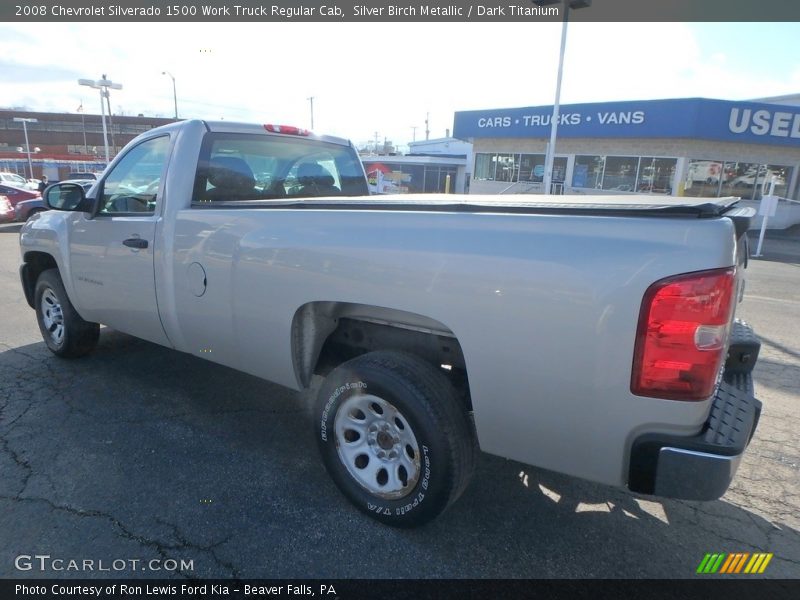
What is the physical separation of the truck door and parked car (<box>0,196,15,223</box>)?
16643 mm

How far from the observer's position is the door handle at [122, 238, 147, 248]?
3496mm

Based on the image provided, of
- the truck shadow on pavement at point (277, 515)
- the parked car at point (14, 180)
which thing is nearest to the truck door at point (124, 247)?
the truck shadow on pavement at point (277, 515)

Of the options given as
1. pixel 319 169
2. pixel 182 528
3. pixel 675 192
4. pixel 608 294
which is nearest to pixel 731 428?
pixel 608 294

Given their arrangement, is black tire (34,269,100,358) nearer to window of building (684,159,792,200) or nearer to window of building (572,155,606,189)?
window of building (684,159,792,200)

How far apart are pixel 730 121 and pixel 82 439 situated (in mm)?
23979

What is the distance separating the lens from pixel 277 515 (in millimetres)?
2699

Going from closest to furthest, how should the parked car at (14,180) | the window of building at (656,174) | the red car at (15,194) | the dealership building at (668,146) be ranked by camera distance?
the red car at (15,194) → the dealership building at (668,146) → the parked car at (14,180) → the window of building at (656,174)

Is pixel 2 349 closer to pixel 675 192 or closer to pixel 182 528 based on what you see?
pixel 182 528

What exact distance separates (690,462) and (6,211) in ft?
69.1

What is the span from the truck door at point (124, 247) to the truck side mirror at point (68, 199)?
11 centimetres

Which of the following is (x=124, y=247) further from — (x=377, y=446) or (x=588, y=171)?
(x=588, y=171)

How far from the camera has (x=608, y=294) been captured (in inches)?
72.9

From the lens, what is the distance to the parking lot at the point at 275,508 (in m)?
2.40

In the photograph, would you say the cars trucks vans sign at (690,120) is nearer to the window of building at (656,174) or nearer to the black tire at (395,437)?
the window of building at (656,174)
